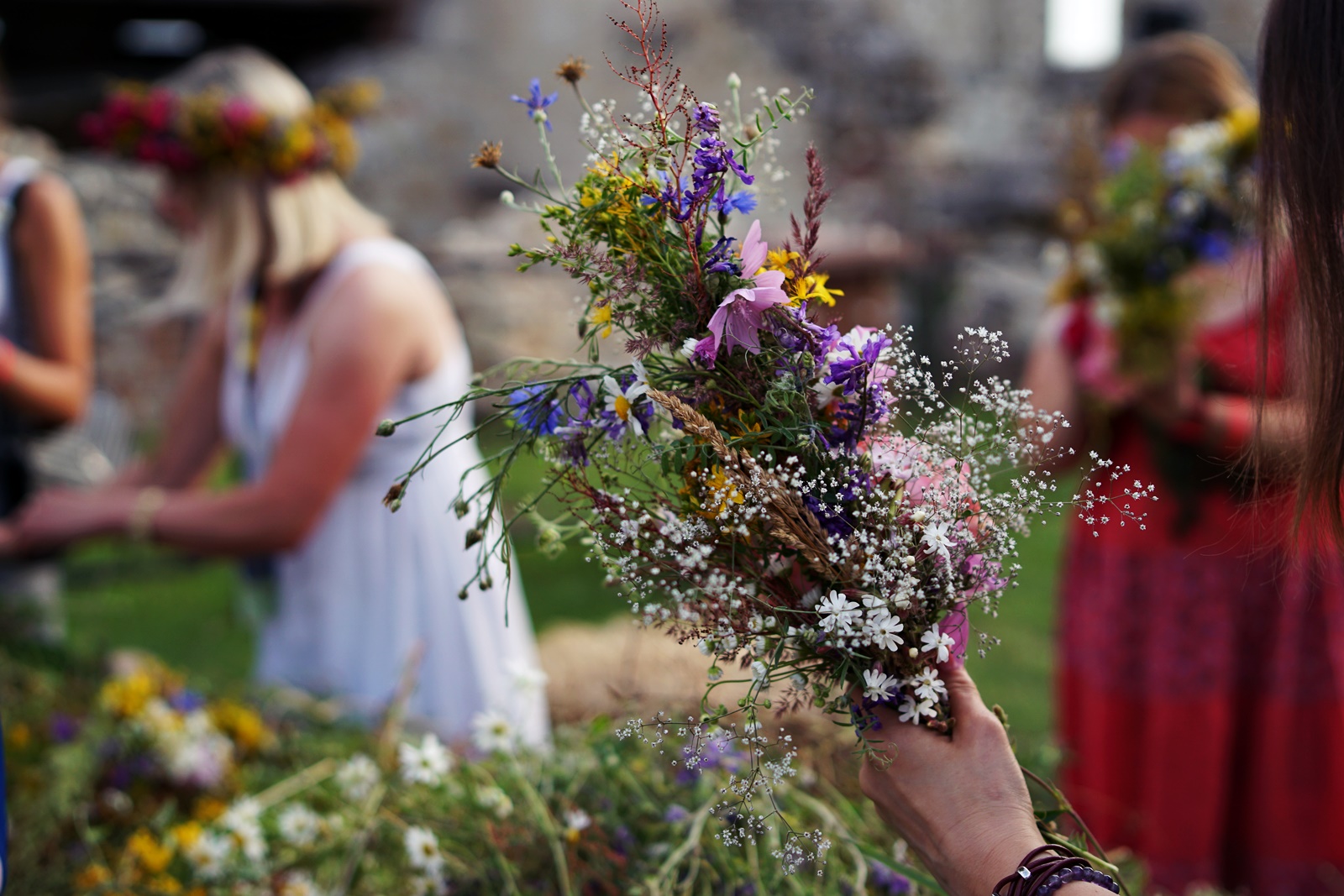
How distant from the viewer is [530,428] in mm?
985

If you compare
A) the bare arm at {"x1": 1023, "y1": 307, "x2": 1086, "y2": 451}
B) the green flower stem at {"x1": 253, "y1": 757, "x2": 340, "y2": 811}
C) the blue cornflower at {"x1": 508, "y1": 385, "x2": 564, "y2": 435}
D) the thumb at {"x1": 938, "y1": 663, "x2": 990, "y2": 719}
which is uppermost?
the blue cornflower at {"x1": 508, "y1": 385, "x2": 564, "y2": 435}

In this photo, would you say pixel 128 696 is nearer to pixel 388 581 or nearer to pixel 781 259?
pixel 388 581

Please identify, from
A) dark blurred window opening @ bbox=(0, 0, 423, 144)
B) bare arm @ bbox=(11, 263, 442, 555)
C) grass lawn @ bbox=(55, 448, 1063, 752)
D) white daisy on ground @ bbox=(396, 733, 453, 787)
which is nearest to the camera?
white daisy on ground @ bbox=(396, 733, 453, 787)

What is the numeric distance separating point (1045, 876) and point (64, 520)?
2.49 metres

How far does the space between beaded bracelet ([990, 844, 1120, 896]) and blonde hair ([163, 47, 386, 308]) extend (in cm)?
212

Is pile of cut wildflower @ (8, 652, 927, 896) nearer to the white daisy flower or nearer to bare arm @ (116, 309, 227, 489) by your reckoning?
the white daisy flower

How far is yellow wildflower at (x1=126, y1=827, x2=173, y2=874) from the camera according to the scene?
5.13ft

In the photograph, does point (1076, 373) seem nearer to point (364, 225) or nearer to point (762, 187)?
point (364, 225)

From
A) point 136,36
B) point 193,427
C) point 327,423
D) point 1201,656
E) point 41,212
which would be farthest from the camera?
point 136,36

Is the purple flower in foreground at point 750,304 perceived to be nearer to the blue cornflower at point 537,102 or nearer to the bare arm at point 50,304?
the blue cornflower at point 537,102

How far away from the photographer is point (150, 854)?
5.16 feet

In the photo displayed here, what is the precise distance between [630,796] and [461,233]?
9.18m

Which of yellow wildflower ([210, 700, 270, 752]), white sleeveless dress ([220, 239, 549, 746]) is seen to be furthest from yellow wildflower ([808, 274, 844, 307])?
white sleeveless dress ([220, 239, 549, 746])

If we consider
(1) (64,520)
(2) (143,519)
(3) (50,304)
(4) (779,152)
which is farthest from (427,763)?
(4) (779,152)
